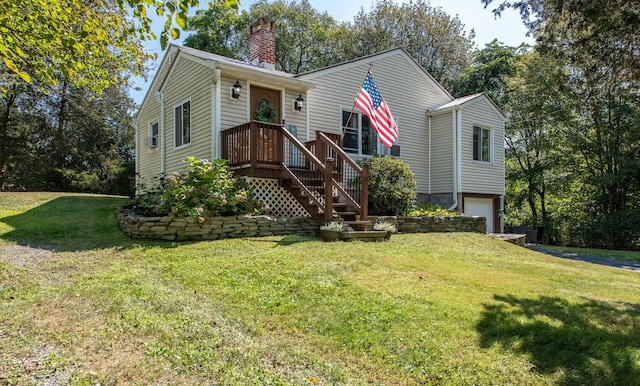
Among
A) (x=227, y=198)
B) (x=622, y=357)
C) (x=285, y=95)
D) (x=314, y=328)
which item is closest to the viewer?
(x=622, y=357)

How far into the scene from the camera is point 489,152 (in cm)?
1448

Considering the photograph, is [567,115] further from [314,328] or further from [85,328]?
[85,328]

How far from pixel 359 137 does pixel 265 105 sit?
3331 mm

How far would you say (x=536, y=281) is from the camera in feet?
16.9

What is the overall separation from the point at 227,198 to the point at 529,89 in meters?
16.0

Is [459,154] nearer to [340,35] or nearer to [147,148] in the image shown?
[147,148]

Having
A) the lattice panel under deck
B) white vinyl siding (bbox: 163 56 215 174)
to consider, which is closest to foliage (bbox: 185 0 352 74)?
white vinyl siding (bbox: 163 56 215 174)

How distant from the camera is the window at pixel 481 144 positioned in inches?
554

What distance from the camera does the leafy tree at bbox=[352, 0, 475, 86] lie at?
23.9 metres

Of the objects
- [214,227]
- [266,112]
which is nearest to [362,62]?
[266,112]

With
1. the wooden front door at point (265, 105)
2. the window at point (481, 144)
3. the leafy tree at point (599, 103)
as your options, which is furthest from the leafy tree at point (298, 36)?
the wooden front door at point (265, 105)

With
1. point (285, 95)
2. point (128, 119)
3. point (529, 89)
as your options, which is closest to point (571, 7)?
point (285, 95)

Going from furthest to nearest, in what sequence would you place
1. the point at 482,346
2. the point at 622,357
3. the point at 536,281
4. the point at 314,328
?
the point at 536,281
the point at 314,328
the point at 482,346
the point at 622,357

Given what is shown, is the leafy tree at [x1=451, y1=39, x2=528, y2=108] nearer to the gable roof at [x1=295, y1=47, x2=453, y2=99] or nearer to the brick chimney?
the gable roof at [x1=295, y1=47, x2=453, y2=99]
